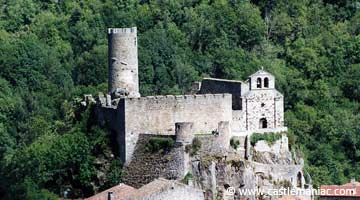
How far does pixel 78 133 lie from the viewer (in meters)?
81.8

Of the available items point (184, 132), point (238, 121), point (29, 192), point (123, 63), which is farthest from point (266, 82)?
point (29, 192)

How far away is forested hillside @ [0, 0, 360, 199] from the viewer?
99812 millimetres

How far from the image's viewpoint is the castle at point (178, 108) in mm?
79000

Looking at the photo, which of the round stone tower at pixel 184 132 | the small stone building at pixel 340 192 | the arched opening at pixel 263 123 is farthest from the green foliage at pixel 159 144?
the small stone building at pixel 340 192

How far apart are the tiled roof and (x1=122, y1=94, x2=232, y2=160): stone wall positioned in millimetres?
3384

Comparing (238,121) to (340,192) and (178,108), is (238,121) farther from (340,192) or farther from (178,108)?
(340,192)

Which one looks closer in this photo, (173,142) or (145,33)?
(173,142)

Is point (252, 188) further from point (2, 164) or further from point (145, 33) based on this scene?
point (145, 33)

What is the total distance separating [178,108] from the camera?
79.6m

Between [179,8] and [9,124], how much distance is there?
23.7m

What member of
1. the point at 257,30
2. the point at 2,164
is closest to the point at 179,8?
the point at 257,30

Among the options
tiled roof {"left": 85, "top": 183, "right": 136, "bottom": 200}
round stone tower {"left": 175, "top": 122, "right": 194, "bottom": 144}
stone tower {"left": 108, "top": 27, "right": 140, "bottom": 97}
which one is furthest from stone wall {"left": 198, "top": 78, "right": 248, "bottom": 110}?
tiled roof {"left": 85, "top": 183, "right": 136, "bottom": 200}

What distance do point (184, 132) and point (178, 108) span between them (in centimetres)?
208

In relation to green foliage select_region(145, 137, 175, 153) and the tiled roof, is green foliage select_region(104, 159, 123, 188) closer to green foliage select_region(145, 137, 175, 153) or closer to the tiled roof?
green foliage select_region(145, 137, 175, 153)
